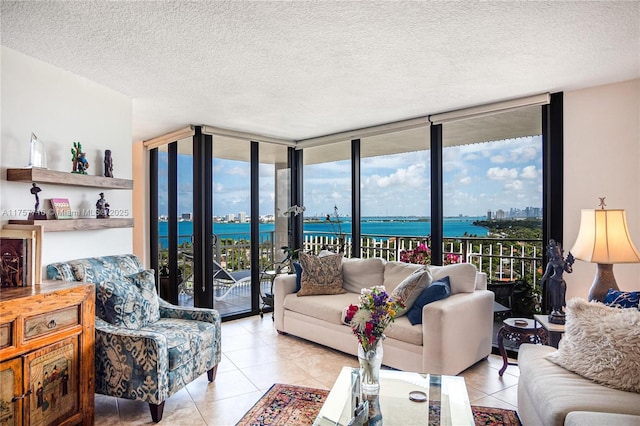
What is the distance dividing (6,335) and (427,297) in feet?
9.02

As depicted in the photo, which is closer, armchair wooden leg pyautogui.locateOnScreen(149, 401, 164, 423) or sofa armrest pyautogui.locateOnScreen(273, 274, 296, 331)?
armchair wooden leg pyautogui.locateOnScreen(149, 401, 164, 423)

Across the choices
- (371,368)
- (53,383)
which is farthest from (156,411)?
(371,368)

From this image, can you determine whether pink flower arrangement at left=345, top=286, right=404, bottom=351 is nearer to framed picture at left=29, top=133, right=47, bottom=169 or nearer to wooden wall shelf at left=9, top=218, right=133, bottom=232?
wooden wall shelf at left=9, top=218, right=133, bottom=232

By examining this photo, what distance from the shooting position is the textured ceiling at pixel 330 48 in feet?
6.78

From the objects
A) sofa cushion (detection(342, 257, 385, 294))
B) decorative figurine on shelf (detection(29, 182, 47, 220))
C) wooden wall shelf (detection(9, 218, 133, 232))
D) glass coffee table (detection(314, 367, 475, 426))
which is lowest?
glass coffee table (detection(314, 367, 475, 426))

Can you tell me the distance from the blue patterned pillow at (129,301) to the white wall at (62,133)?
20.4 inches

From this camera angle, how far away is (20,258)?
2.29 meters

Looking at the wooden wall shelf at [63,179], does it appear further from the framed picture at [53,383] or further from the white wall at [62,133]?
the framed picture at [53,383]

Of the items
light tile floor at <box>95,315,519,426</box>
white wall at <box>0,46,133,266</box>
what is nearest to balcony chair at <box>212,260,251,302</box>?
light tile floor at <box>95,315,519,426</box>

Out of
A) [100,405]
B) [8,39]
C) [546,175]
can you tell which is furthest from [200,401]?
[546,175]

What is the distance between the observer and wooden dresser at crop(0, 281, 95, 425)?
1.94 metres

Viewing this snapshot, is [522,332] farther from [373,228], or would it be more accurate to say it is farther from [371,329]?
[373,228]

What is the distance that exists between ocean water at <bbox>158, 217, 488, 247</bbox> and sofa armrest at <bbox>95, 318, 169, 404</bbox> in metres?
2.55

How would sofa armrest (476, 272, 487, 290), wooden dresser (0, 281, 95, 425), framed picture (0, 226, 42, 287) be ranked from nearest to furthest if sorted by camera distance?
wooden dresser (0, 281, 95, 425) < framed picture (0, 226, 42, 287) < sofa armrest (476, 272, 487, 290)
